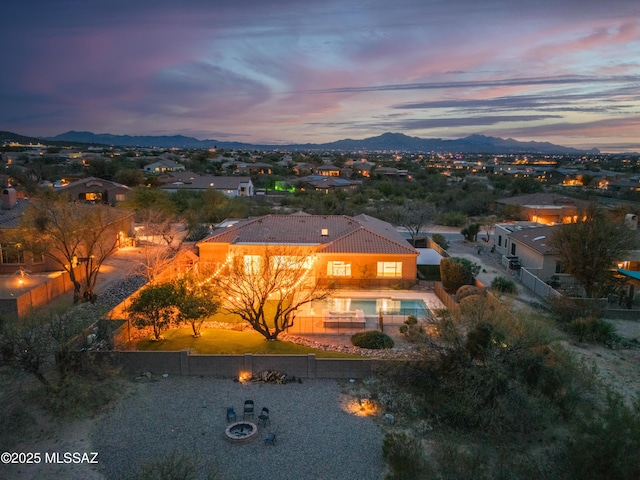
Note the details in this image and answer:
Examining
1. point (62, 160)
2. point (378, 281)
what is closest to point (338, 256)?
point (378, 281)

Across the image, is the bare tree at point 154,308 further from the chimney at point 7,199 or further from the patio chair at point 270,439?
the chimney at point 7,199

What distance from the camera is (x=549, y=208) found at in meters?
47.2

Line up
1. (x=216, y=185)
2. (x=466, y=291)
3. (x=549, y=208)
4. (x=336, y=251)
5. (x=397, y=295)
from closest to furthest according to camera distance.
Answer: (x=466, y=291), (x=397, y=295), (x=336, y=251), (x=549, y=208), (x=216, y=185)

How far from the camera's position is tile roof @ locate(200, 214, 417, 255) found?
29109 millimetres

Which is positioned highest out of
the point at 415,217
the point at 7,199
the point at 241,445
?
the point at 7,199

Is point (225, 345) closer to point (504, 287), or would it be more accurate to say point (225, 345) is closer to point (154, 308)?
point (154, 308)

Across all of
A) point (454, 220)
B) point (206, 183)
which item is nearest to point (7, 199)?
point (206, 183)

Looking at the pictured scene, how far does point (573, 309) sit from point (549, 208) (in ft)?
89.4

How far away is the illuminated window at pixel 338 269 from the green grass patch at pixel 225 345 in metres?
8.47

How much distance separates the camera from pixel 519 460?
12367 mm

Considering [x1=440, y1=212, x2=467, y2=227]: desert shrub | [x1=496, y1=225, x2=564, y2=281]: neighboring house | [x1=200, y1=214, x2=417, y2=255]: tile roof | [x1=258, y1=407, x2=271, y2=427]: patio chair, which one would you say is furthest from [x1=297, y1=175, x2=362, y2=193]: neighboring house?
[x1=258, y1=407, x2=271, y2=427]: patio chair

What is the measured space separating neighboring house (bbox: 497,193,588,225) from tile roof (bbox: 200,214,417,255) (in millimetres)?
21135

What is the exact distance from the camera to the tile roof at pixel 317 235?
95.5 feet

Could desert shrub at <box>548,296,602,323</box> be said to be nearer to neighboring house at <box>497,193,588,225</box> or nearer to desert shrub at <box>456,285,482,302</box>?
desert shrub at <box>456,285,482,302</box>
